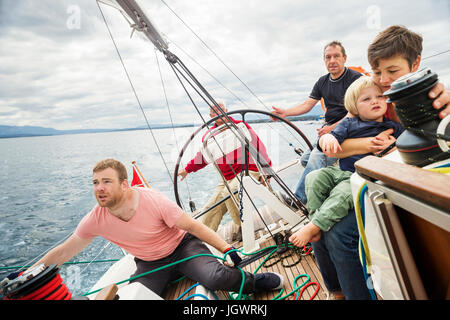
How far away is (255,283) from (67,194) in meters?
10.9

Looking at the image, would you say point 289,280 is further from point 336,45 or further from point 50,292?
point 336,45

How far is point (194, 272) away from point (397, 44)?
5.88ft

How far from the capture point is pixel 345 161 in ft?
4.18

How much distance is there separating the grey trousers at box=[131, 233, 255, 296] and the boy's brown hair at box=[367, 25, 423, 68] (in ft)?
5.00

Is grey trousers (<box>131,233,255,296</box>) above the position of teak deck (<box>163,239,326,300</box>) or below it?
above

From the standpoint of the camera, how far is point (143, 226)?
5.44 ft

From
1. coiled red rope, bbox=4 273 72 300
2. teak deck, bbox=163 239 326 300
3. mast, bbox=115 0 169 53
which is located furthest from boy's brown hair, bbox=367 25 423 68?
mast, bbox=115 0 169 53

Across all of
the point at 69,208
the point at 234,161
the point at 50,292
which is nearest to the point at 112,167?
the point at 50,292

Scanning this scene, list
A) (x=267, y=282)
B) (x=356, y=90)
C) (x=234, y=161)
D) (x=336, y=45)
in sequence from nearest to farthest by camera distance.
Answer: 1. (x=356, y=90)
2. (x=267, y=282)
3. (x=336, y=45)
4. (x=234, y=161)

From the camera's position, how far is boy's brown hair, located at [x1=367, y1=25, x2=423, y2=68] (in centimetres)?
107

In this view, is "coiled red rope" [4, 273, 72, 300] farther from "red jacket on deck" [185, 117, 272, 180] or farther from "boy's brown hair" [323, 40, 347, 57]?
"boy's brown hair" [323, 40, 347, 57]

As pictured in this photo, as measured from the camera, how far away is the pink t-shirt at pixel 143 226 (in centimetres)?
165

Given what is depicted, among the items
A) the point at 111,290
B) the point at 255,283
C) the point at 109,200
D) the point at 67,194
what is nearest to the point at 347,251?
the point at 255,283

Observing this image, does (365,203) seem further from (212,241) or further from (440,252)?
(212,241)
